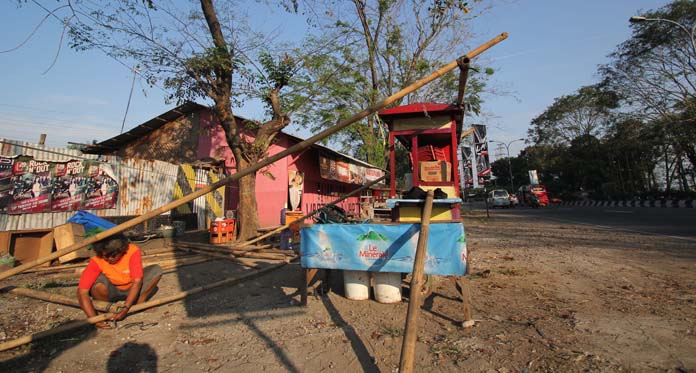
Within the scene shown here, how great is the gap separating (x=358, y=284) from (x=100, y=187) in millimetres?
8719

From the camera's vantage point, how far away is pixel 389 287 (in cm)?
439

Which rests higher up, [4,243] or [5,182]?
[5,182]

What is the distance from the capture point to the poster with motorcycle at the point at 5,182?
7535mm

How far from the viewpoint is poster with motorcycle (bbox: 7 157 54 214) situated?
7730 millimetres

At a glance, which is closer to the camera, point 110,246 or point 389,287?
point 110,246

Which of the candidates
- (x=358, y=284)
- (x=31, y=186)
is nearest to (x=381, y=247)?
(x=358, y=284)

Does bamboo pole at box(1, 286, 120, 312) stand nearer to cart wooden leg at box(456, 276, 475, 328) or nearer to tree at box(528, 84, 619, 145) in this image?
cart wooden leg at box(456, 276, 475, 328)

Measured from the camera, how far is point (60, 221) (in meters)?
8.56

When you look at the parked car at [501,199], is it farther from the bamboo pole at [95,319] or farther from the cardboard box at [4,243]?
the cardboard box at [4,243]

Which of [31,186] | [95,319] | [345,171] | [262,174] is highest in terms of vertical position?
[345,171]

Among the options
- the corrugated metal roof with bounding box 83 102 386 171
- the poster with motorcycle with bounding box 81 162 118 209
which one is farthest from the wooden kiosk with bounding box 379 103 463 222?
the corrugated metal roof with bounding box 83 102 386 171

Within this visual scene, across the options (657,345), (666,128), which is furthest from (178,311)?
(666,128)

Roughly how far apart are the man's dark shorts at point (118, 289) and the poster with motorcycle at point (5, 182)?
18.4 ft

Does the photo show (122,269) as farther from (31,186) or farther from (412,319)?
(31,186)
